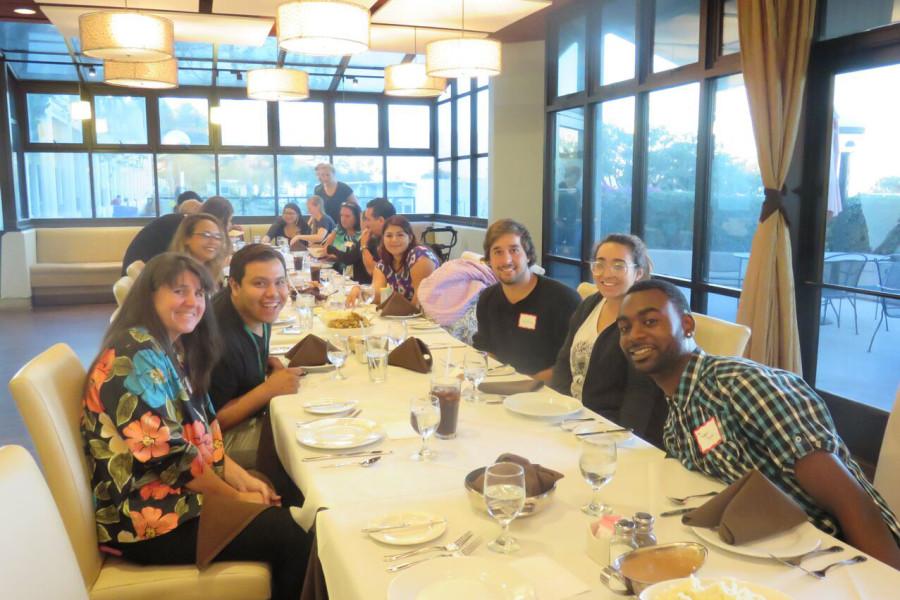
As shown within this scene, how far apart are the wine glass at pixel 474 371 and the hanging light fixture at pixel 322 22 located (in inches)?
78.3

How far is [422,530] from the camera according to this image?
1.42 metres

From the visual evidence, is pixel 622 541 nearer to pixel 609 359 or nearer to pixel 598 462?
pixel 598 462

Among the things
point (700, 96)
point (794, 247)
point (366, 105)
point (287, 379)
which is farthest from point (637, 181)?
point (366, 105)

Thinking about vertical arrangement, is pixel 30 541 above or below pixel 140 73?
below

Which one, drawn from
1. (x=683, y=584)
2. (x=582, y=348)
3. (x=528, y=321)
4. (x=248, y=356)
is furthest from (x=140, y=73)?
(x=683, y=584)

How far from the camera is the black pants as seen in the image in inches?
72.8

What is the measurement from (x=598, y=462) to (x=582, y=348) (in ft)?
4.72

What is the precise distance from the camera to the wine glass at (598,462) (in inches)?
57.1

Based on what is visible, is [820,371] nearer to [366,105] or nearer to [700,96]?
[700,96]

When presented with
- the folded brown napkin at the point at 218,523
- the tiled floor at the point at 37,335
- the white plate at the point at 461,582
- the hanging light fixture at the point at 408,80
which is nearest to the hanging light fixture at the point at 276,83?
the hanging light fixture at the point at 408,80

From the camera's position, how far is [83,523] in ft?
5.83

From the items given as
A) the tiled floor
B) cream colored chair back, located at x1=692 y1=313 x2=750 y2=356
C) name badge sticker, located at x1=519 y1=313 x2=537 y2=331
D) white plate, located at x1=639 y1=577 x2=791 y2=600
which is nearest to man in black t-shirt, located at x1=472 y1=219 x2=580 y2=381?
name badge sticker, located at x1=519 y1=313 x2=537 y2=331

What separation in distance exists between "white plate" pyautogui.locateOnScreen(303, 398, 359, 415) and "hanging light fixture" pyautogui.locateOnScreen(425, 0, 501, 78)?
8.55 feet

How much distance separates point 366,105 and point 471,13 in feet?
18.1
